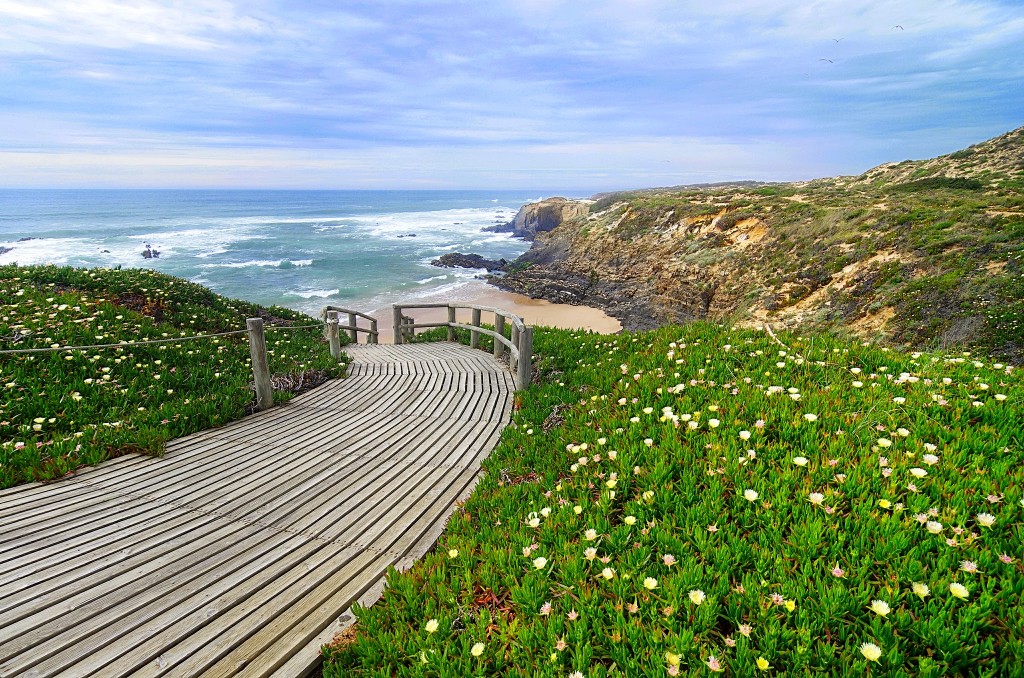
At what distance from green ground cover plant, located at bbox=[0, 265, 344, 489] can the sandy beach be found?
16.2 m

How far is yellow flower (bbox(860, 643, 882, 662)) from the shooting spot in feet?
5.87

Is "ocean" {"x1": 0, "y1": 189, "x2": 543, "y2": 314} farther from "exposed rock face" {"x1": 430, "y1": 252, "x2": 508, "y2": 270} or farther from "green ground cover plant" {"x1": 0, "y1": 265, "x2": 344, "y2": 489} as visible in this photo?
"green ground cover plant" {"x1": 0, "y1": 265, "x2": 344, "y2": 489}

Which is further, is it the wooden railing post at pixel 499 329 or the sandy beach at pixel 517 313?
the sandy beach at pixel 517 313

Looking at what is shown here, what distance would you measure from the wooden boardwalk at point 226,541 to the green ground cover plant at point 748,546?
0.55 meters

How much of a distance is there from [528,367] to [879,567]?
5.44 m

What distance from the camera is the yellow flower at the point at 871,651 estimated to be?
1.79 meters

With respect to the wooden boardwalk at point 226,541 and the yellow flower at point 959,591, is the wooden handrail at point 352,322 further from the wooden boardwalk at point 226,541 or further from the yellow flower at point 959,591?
the yellow flower at point 959,591

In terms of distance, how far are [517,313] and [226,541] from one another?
30.7 meters

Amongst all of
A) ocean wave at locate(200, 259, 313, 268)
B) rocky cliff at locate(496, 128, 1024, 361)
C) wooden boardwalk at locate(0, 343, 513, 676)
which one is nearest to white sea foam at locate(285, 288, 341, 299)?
ocean wave at locate(200, 259, 313, 268)

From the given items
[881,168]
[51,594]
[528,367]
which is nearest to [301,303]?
[528,367]

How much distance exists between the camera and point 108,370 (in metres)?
6.52

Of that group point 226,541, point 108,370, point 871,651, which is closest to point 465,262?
point 108,370

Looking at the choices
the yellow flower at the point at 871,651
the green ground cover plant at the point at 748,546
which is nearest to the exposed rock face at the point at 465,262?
the green ground cover plant at the point at 748,546

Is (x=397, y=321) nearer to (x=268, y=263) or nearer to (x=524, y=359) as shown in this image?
(x=524, y=359)
